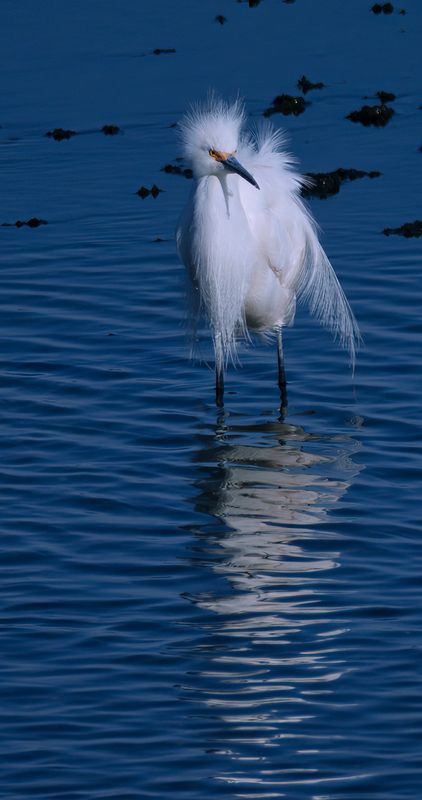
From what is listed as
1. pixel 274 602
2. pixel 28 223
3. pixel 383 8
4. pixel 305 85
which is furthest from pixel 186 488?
pixel 383 8

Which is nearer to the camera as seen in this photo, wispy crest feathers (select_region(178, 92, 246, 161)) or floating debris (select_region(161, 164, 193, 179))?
wispy crest feathers (select_region(178, 92, 246, 161))

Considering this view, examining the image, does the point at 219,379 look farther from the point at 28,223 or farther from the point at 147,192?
the point at 147,192

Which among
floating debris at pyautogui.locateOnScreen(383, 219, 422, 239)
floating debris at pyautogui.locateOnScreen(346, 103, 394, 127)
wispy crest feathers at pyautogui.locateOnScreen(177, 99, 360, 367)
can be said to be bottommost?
wispy crest feathers at pyautogui.locateOnScreen(177, 99, 360, 367)

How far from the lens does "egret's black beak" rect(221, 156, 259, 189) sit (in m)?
8.79

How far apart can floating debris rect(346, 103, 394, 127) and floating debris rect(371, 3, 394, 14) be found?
3212 mm

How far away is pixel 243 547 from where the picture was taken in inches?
289

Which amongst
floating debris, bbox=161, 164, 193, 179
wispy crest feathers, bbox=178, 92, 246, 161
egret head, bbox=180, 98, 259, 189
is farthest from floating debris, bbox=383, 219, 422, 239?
egret head, bbox=180, 98, 259, 189

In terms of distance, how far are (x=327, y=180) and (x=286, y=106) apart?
88.4 inches

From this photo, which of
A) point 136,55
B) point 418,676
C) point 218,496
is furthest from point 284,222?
point 136,55

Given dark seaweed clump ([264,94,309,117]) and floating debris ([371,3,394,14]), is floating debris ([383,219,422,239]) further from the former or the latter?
floating debris ([371,3,394,14])

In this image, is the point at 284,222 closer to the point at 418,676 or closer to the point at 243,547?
the point at 243,547

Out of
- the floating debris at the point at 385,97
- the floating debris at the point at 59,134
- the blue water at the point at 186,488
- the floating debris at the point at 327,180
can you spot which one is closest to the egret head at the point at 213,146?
the blue water at the point at 186,488

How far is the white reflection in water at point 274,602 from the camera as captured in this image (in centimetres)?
547

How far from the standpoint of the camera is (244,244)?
955 cm
